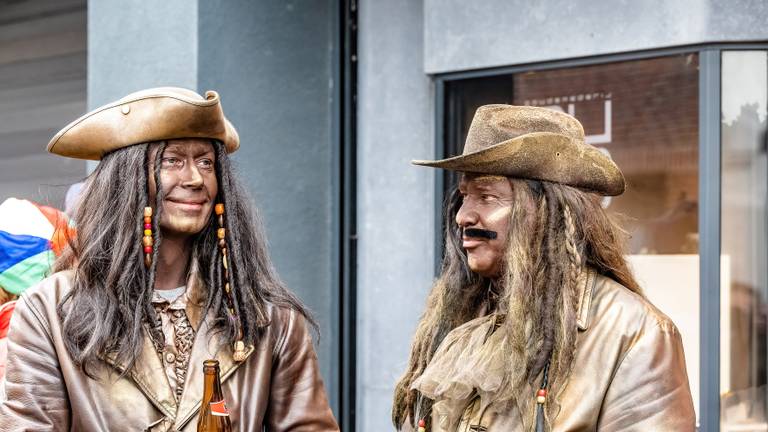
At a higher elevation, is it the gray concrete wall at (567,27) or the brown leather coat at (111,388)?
the gray concrete wall at (567,27)

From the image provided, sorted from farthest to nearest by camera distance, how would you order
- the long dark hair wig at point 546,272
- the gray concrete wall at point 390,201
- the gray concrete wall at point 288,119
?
the gray concrete wall at point 390,201 < the gray concrete wall at point 288,119 < the long dark hair wig at point 546,272

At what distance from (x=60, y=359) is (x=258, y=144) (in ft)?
11.0

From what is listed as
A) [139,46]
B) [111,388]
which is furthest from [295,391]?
[139,46]

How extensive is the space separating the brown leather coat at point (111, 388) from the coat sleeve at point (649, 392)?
94 cm

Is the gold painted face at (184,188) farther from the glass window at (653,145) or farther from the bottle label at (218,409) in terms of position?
the glass window at (653,145)

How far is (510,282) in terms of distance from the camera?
9.87 feet

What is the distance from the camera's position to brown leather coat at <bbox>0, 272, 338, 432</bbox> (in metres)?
3.00

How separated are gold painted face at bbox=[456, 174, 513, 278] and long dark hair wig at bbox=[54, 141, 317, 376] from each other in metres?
0.65

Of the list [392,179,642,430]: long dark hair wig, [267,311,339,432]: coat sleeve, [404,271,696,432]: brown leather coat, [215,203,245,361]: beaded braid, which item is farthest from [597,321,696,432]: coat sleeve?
[215,203,245,361]: beaded braid

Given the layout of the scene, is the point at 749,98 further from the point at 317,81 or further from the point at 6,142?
the point at 6,142

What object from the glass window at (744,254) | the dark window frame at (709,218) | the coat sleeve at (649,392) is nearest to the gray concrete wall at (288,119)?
the dark window frame at (709,218)

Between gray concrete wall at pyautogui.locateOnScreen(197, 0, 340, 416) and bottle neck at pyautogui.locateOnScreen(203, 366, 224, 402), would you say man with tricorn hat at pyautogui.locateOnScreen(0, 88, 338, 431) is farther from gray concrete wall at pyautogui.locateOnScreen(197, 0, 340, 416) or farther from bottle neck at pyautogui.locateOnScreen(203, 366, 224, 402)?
gray concrete wall at pyautogui.locateOnScreen(197, 0, 340, 416)

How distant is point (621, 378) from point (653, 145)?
3275 millimetres

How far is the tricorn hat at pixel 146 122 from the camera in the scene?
3.14 meters
